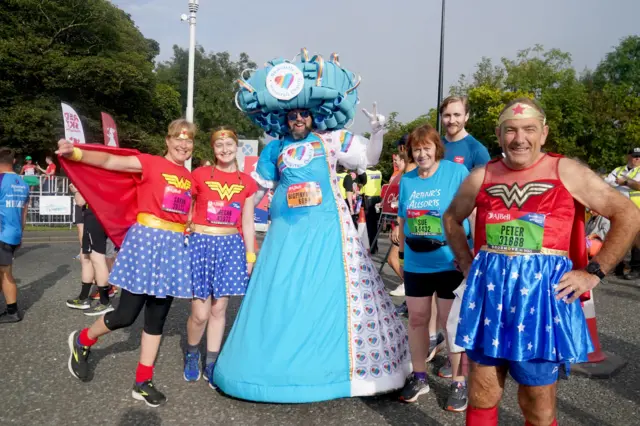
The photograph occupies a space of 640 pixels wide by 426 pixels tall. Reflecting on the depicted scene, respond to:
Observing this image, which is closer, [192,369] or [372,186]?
[192,369]

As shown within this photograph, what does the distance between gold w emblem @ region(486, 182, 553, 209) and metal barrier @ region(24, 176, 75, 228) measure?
51.5 feet

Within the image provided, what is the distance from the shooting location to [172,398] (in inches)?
145

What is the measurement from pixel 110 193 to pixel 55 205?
45.0ft

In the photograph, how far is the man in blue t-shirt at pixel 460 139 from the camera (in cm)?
418

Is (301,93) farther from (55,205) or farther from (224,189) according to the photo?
(55,205)

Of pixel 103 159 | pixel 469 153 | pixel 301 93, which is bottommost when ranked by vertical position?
pixel 103 159

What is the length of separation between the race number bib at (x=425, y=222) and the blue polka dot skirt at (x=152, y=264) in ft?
5.19

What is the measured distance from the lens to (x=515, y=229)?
2311 mm

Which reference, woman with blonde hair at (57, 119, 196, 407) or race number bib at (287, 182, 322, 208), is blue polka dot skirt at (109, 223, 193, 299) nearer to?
woman with blonde hair at (57, 119, 196, 407)

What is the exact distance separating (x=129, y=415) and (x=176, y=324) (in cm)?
235

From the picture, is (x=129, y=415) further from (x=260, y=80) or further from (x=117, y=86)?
(x=117, y=86)

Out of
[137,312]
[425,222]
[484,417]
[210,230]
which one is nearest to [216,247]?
[210,230]

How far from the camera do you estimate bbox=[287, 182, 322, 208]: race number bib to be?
3.77 metres

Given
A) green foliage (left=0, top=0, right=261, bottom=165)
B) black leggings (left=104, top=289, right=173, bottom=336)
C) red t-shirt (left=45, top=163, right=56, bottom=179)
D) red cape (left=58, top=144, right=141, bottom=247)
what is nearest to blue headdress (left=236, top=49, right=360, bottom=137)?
red cape (left=58, top=144, right=141, bottom=247)
